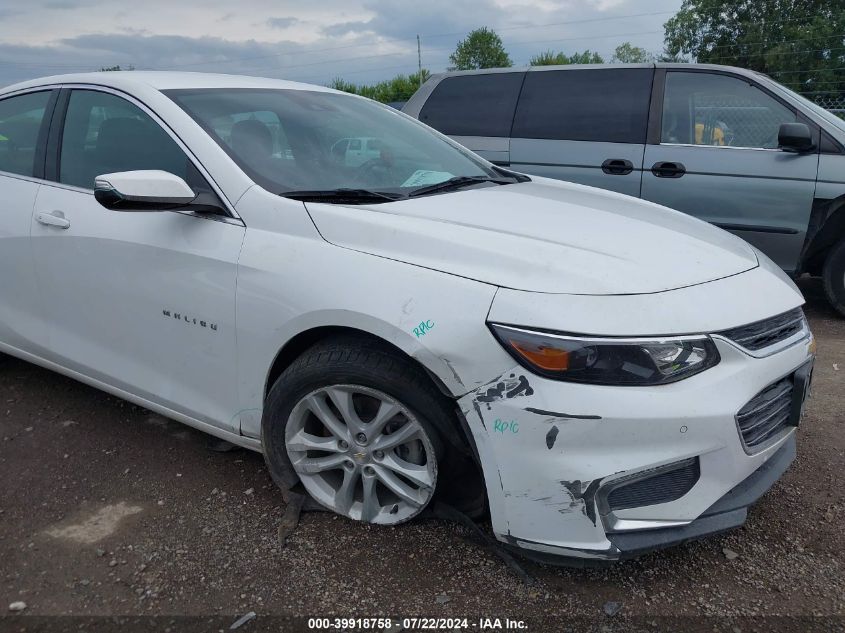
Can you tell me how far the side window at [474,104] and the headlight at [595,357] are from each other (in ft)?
13.7

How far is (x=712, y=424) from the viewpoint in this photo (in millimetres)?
2000

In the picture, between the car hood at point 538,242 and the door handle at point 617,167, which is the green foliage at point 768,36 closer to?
the door handle at point 617,167

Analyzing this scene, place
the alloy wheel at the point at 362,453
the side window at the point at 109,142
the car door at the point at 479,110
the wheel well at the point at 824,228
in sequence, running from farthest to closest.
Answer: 1. the car door at the point at 479,110
2. the wheel well at the point at 824,228
3. the side window at the point at 109,142
4. the alloy wheel at the point at 362,453

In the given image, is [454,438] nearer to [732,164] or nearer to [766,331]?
[766,331]

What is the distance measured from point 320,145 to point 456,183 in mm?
595

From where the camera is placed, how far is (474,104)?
6.09 m

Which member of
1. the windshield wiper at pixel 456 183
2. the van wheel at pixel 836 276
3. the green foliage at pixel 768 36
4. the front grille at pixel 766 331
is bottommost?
the van wheel at pixel 836 276

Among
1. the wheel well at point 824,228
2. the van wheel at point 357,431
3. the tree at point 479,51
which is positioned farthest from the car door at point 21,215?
the tree at point 479,51

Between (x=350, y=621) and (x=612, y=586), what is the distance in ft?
2.72

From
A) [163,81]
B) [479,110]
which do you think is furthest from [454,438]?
[479,110]

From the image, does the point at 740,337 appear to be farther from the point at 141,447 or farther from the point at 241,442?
the point at 141,447

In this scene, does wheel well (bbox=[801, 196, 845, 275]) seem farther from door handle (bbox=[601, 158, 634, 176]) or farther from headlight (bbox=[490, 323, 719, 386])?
headlight (bbox=[490, 323, 719, 386])

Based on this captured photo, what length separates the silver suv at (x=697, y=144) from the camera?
4895mm

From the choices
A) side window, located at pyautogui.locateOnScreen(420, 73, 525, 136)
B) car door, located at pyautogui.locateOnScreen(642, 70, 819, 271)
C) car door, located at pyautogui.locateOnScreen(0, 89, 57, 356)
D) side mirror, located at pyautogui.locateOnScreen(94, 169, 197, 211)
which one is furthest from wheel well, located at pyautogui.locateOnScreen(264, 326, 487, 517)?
side window, located at pyautogui.locateOnScreen(420, 73, 525, 136)
